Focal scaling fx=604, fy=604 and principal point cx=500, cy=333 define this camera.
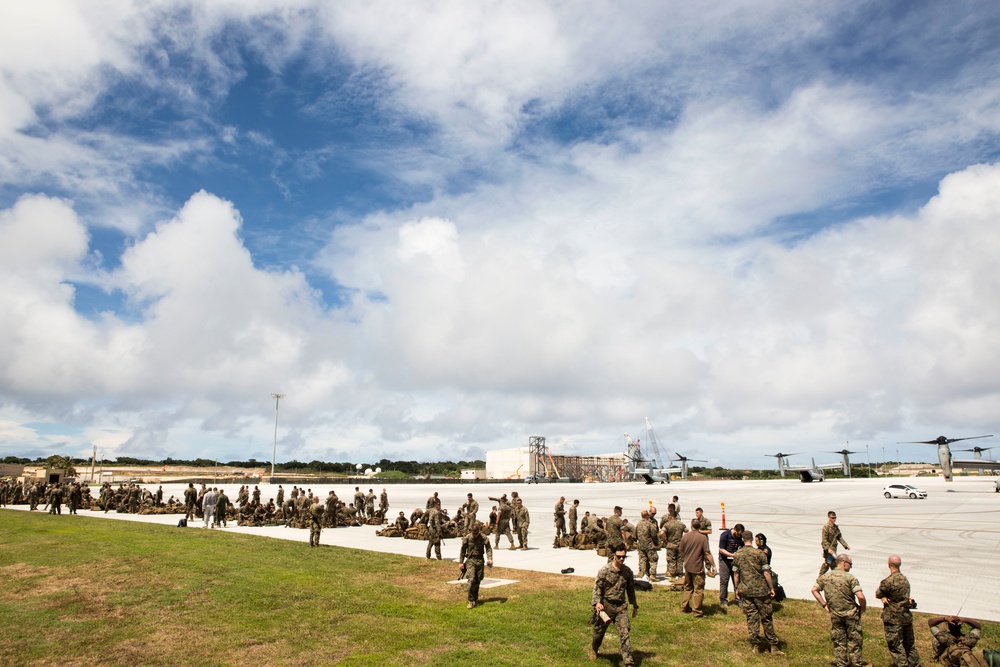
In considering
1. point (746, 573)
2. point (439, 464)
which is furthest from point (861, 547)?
point (439, 464)

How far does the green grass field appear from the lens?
1043cm

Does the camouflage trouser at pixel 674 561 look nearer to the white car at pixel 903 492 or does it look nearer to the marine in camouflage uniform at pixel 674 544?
the marine in camouflage uniform at pixel 674 544

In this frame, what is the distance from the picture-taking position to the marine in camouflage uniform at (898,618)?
899cm

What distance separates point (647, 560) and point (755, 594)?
19.9ft

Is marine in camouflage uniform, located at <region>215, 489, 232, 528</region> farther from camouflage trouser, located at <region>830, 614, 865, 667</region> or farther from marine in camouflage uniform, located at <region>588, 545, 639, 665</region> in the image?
camouflage trouser, located at <region>830, 614, 865, 667</region>

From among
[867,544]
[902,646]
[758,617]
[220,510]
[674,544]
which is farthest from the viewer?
[220,510]

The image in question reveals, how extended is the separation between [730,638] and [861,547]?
44.6ft

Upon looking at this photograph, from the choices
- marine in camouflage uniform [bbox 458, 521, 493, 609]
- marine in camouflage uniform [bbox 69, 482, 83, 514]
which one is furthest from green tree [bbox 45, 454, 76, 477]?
marine in camouflage uniform [bbox 458, 521, 493, 609]

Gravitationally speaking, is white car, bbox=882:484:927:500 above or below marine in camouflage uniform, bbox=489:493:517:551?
below

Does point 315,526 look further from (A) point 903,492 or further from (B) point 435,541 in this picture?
(A) point 903,492

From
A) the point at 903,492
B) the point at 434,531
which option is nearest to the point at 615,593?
the point at 434,531

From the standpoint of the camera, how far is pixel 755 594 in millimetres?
10352

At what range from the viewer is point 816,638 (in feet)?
36.1

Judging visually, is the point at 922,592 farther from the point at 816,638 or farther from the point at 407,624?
the point at 407,624
